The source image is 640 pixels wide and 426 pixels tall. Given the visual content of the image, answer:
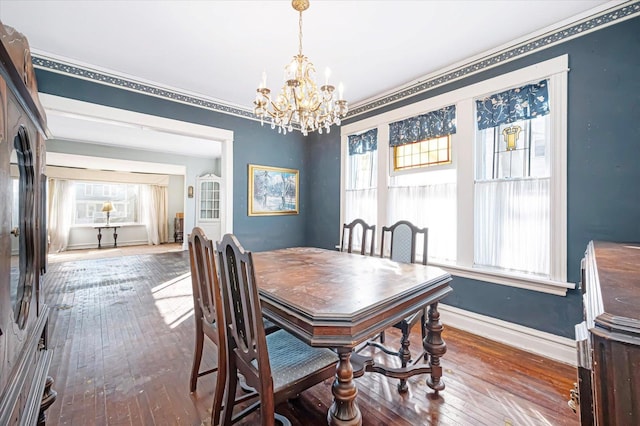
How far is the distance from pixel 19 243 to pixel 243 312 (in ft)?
2.73

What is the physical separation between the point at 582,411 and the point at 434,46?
2789 mm

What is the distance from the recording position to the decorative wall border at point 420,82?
82.9 inches

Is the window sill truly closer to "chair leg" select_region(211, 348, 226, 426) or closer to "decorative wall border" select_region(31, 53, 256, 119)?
"chair leg" select_region(211, 348, 226, 426)

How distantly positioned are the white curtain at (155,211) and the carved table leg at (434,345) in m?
9.20

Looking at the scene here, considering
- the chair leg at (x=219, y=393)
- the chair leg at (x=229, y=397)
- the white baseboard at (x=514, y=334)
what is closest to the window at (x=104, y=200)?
the chair leg at (x=219, y=393)

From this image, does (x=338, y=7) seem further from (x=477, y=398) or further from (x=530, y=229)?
(x=477, y=398)

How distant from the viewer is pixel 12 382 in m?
0.75

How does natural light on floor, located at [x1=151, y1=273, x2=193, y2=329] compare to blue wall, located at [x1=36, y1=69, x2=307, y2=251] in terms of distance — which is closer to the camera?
blue wall, located at [x1=36, y1=69, x2=307, y2=251]

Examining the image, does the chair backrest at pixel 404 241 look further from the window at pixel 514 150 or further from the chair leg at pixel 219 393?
the chair leg at pixel 219 393

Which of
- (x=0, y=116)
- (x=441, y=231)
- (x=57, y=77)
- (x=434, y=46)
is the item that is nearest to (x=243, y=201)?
(x=57, y=77)

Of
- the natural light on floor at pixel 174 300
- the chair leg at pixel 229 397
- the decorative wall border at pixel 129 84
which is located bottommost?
the natural light on floor at pixel 174 300

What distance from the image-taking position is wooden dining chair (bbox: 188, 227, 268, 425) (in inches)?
57.2

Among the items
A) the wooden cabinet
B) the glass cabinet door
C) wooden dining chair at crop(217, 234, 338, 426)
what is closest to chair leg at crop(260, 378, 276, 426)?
wooden dining chair at crop(217, 234, 338, 426)

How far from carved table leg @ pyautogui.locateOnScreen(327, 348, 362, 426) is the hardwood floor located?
570 millimetres
